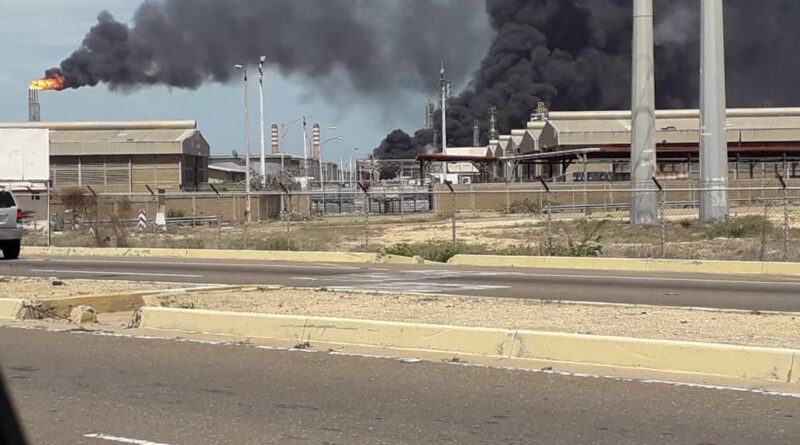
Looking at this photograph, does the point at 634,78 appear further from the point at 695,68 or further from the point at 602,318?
the point at 695,68

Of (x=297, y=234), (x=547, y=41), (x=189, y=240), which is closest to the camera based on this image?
(x=189, y=240)

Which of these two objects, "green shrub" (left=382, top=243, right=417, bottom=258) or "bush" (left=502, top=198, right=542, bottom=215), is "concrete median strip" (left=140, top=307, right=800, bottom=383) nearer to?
"green shrub" (left=382, top=243, right=417, bottom=258)

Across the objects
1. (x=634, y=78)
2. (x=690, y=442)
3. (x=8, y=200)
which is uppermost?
(x=634, y=78)

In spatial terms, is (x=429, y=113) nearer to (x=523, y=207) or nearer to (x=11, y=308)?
(x=523, y=207)

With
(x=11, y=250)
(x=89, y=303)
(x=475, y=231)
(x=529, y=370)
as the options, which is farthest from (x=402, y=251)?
(x=529, y=370)

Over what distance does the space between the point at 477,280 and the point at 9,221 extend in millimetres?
12208

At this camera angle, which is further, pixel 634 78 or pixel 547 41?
pixel 547 41

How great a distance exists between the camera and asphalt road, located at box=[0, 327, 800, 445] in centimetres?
668

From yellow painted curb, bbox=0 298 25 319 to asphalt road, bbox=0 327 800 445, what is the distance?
2927 mm

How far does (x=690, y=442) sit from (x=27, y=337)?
7470 millimetres

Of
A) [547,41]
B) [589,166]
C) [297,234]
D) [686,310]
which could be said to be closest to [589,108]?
[547,41]

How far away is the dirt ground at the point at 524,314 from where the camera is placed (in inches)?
413

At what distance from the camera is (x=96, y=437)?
6.66 meters

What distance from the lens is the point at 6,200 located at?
2411 centimetres
